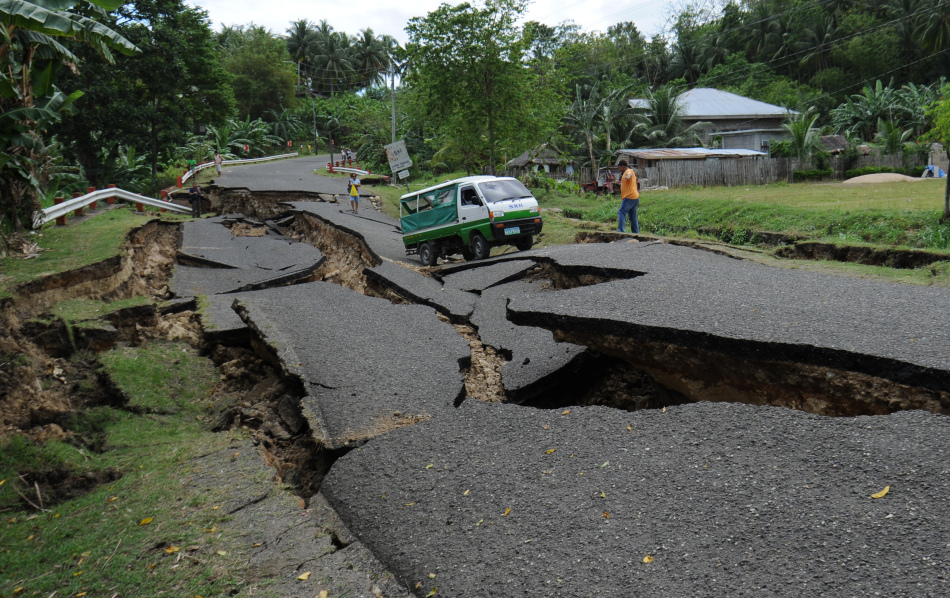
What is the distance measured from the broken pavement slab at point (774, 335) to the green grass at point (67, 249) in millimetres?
6049

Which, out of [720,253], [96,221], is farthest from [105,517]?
[96,221]

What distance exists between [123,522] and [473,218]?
10.1m

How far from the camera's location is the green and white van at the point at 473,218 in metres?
13.1

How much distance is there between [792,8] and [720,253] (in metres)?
59.0

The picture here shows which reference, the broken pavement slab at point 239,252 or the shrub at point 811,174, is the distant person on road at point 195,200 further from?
the shrub at point 811,174

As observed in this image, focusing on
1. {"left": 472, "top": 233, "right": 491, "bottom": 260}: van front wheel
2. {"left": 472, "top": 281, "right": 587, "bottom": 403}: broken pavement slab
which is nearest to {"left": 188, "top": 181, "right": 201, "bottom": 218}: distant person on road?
{"left": 472, "top": 233, "right": 491, "bottom": 260}: van front wheel

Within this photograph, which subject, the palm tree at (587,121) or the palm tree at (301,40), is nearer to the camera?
the palm tree at (587,121)

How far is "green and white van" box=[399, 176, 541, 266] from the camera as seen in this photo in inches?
516

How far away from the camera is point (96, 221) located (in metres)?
14.8

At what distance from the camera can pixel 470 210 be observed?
13.4 metres

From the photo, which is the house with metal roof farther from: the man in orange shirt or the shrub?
the man in orange shirt

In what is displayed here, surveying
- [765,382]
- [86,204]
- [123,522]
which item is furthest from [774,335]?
[86,204]

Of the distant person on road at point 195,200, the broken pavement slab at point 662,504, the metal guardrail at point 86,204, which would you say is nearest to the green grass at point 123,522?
the broken pavement slab at point 662,504

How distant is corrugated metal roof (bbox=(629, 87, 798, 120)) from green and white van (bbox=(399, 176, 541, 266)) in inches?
1288
